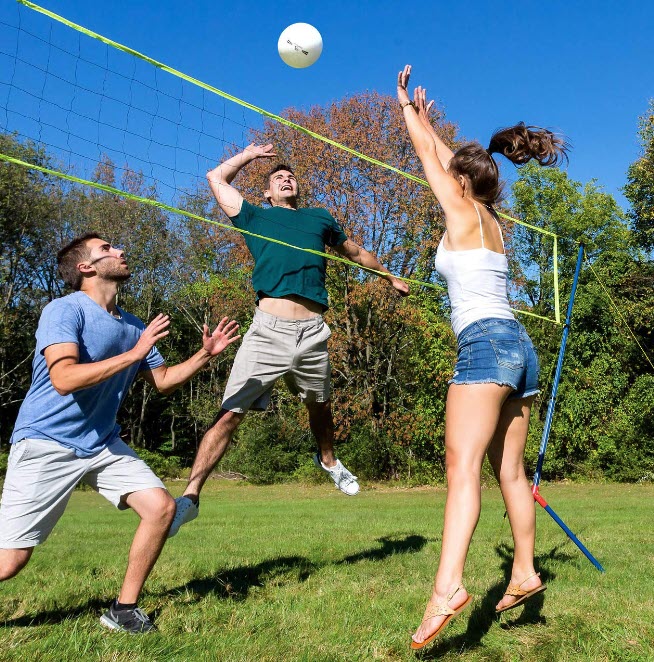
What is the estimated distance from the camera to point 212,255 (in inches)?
1087

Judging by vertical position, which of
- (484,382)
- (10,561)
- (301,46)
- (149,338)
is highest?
(301,46)

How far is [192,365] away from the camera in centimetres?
425

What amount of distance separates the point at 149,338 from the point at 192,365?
0.51m

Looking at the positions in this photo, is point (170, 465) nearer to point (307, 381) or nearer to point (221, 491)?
point (221, 491)

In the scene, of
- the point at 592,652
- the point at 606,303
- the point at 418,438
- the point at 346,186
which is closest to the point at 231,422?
the point at 592,652

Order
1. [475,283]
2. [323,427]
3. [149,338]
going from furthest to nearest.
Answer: [323,427] → [149,338] → [475,283]

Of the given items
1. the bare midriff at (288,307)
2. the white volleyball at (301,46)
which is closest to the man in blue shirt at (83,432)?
the bare midriff at (288,307)

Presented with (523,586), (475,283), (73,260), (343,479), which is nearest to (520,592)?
(523,586)

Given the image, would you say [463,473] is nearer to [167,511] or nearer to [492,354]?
[492,354]

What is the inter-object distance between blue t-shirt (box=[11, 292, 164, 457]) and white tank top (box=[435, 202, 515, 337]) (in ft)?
5.99

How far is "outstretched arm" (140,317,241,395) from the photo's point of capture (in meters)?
4.26

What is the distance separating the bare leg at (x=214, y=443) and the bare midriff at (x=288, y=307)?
2.64 feet

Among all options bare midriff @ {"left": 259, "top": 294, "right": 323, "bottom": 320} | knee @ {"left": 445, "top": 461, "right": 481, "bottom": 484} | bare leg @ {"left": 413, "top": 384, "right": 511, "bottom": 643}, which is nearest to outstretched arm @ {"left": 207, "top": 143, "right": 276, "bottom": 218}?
bare midriff @ {"left": 259, "top": 294, "right": 323, "bottom": 320}

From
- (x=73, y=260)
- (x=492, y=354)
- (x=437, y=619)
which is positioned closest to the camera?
(x=437, y=619)
